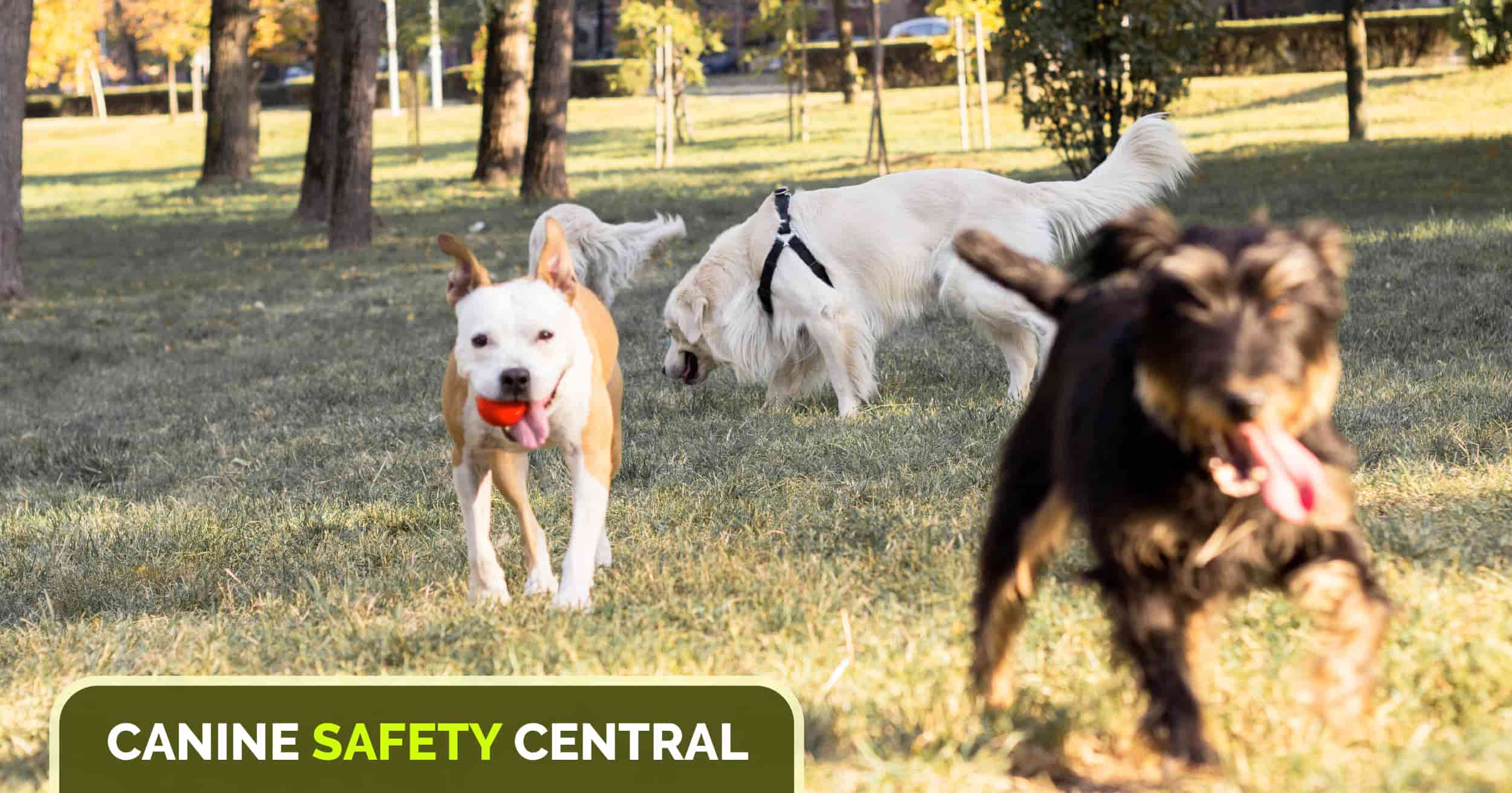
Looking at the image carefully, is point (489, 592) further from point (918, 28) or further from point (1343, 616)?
point (918, 28)

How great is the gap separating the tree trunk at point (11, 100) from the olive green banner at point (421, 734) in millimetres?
10963

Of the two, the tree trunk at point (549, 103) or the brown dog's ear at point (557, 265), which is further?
the tree trunk at point (549, 103)

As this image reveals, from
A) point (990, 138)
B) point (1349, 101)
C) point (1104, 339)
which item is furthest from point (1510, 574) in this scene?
point (990, 138)

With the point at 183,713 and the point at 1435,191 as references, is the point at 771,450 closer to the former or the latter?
the point at 183,713

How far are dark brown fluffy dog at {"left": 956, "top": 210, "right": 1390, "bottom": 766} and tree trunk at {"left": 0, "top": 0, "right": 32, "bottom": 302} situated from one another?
12.2 m

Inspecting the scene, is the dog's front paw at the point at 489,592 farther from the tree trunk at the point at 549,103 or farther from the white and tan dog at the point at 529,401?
the tree trunk at the point at 549,103

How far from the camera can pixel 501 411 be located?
13.5ft

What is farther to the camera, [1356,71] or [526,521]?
[1356,71]

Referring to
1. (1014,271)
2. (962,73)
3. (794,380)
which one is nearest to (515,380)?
(1014,271)

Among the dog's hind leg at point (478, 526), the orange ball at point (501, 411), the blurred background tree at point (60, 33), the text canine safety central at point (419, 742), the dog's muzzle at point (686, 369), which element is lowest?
the text canine safety central at point (419, 742)

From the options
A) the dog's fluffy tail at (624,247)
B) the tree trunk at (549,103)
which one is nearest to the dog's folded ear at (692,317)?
the dog's fluffy tail at (624,247)

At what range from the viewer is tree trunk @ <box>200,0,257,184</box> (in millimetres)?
25203

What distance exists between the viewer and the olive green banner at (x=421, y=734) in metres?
3.15

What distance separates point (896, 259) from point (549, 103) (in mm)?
13067
